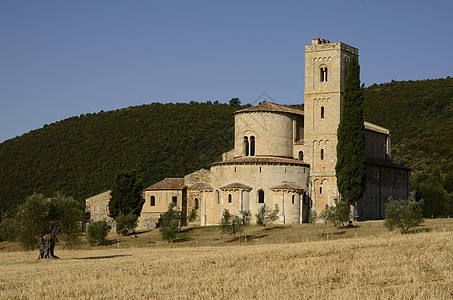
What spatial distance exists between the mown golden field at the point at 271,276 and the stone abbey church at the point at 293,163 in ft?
84.5

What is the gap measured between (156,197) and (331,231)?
857 inches

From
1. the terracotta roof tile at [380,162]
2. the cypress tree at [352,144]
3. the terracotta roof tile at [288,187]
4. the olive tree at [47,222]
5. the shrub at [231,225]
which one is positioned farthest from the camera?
the terracotta roof tile at [380,162]

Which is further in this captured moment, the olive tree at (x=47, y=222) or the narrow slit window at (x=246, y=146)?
the narrow slit window at (x=246, y=146)

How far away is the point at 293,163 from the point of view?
60906mm

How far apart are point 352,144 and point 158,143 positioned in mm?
54547

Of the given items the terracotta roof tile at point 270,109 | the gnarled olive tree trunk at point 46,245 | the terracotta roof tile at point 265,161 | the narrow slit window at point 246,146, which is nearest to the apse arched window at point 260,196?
the terracotta roof tile at point 265,161

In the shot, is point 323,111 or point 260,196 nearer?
point 260,196

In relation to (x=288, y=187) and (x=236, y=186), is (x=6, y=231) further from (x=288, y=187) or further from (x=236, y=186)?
(x=288, y=187)

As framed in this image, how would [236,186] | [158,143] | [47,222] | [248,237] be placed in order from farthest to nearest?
[158,143] < [236,186] < [248,237] < [47,222]

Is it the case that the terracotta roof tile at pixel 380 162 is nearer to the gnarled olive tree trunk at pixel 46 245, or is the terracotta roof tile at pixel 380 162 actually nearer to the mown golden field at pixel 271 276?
the mown golden field at pixel 271 276

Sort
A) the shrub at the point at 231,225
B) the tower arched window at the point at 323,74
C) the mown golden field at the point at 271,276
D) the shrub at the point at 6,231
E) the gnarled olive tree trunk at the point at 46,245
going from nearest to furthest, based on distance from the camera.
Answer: the mown golden field at the point at 271,276, the gnarled olive tree trunk at the point at 46,245, the shrub at the point at 231,225, the tower arched window at the point at 323,74, the shrub at the point at 6,231

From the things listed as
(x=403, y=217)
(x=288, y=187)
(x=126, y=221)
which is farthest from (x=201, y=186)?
(x=403, y=217)

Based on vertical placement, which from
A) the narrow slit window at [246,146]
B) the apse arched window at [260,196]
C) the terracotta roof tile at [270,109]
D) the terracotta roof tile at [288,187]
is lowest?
the apse arched window at [260,196]

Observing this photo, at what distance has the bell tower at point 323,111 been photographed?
6109cm
